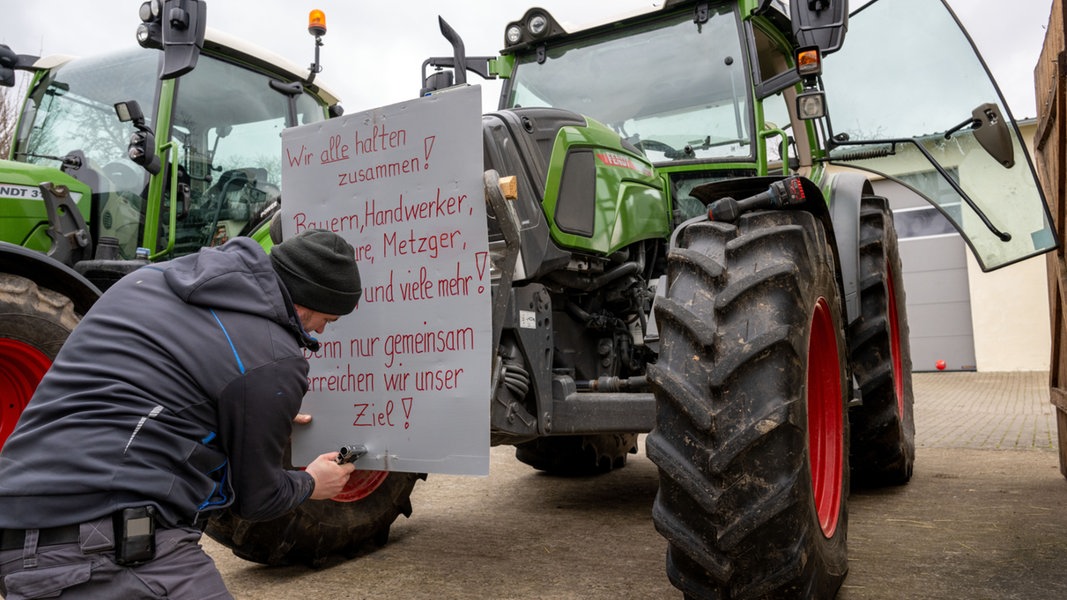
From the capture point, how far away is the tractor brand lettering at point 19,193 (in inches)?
176

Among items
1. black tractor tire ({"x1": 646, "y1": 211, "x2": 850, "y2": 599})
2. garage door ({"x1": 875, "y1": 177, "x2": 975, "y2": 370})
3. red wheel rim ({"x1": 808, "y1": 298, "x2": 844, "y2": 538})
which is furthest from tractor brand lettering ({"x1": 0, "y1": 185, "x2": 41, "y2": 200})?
garage door ({"x1": 875, "y1": 177, "x2": 975, "y2": 370})

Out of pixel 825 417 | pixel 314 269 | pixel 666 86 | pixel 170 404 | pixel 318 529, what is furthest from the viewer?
pixel 666 86

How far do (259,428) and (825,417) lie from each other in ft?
6.56

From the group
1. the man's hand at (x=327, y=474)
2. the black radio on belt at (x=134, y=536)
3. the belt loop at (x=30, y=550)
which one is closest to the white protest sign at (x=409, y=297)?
the man's hand at (x=327, y=474)

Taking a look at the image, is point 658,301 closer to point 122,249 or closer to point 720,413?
point 720,413

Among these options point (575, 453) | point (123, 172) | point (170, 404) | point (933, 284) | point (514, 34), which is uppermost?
point (514, 34)

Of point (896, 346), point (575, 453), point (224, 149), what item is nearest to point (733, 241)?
point (896, 346)

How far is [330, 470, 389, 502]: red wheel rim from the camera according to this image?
3.45m

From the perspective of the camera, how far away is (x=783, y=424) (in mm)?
2283

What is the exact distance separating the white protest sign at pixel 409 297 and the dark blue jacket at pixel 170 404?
525mm

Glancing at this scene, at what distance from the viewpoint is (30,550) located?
5.67ft

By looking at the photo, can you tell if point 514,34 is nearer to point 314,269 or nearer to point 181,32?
point 181,32

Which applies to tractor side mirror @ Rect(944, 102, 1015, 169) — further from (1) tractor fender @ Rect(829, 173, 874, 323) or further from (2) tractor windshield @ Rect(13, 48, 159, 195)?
(2) tractor windshield @ Rect(13, 48, 159, 195)

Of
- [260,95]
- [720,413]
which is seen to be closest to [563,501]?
[720,413]
